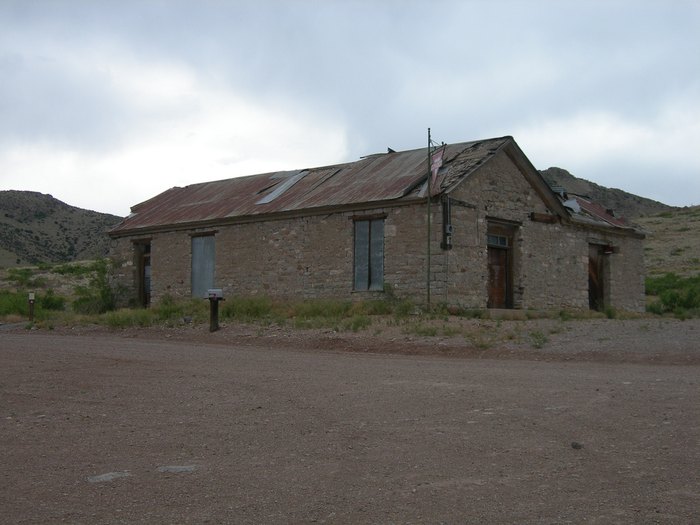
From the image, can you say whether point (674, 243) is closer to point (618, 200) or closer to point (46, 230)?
point (618, 200)

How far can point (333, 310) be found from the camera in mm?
19844

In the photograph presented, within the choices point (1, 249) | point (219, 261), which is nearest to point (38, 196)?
point (1, 249)

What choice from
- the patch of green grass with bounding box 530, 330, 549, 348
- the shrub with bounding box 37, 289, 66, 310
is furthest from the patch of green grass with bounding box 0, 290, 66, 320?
the patch of green grass with bounding box 530, 330, 549, 348

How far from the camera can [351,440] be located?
6605 mm

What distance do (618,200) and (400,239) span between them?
206 feet

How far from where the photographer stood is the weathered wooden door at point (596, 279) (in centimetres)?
2597

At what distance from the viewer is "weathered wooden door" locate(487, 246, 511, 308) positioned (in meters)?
21.5

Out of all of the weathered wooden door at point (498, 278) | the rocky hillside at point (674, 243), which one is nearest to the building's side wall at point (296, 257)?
the weathered wooden door at point (498, 278)

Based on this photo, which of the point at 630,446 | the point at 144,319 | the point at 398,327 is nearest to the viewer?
the point at 630,446

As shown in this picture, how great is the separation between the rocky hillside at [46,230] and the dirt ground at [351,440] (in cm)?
5211

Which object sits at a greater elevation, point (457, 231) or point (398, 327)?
point (457, 231)

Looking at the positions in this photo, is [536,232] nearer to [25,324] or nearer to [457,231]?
[457,231]

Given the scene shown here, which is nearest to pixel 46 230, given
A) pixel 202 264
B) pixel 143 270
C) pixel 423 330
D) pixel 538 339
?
pixel 143 270

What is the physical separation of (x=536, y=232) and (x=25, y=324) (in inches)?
553
